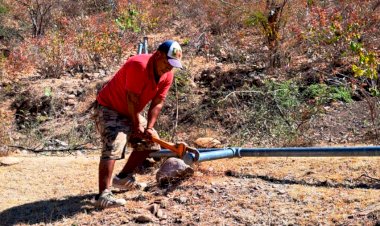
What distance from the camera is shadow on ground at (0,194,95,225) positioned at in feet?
14.6

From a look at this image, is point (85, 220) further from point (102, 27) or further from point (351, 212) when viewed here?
point (102, 27)

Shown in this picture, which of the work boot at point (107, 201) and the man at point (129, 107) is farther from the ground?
the man at point (129, 107)

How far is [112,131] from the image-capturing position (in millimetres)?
4371

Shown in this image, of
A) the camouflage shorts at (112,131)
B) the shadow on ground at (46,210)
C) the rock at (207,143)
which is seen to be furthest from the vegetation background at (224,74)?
the shadow on ground at (46,210)

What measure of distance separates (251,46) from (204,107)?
2.32 meters

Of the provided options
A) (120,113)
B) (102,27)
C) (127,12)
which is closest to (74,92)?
(102,27)

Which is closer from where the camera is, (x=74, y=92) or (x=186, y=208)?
(x=186, y=208)

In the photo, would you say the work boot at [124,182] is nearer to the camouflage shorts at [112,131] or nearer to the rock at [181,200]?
the camouflage shorts at [112,131]

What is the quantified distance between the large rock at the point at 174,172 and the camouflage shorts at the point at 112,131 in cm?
25

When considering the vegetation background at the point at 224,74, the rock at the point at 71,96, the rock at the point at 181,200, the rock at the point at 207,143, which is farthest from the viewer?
the rock at the point at 71,96

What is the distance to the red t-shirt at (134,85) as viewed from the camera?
419cm

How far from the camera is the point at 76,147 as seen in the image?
24.4ft

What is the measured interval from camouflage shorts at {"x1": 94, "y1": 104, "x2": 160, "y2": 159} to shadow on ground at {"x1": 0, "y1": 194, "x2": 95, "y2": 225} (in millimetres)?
515

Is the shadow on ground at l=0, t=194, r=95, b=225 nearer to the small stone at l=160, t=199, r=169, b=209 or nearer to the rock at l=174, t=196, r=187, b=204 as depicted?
the small stone at l=160, t=199, r=169, b=209
